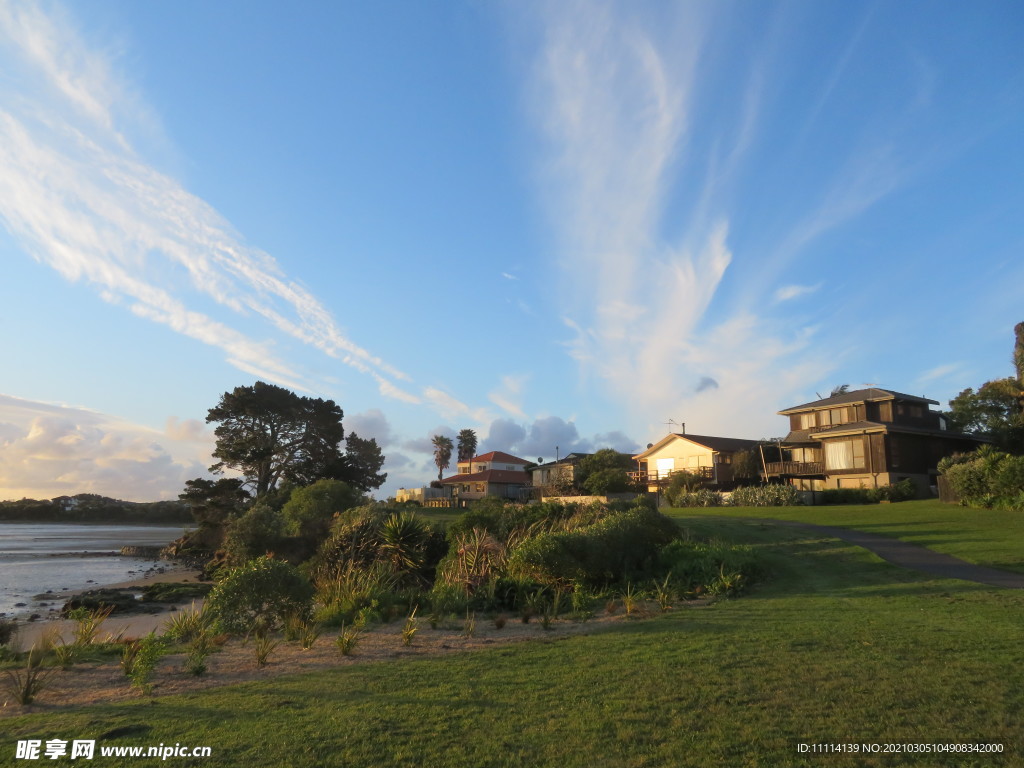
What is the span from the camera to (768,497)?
A: 3769cm

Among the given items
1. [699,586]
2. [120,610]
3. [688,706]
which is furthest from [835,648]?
[120,610]

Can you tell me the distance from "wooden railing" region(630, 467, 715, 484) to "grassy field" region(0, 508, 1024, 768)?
4107 cm

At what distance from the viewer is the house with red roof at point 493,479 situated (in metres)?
71.5

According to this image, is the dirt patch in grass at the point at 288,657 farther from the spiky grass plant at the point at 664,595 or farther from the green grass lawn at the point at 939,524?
the green grass lawn at the point at 939,524

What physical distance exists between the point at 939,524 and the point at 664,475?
107ft

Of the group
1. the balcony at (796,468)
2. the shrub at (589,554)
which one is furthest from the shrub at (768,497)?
the shrub at (589,554)

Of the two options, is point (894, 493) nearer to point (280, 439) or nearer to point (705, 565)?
point (705, 565)

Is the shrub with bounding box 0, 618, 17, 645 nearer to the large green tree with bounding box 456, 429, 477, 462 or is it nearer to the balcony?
the balcony

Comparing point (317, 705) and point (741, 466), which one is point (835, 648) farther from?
point (741, 466)

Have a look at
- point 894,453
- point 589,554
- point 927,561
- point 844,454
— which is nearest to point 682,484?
point 844,454

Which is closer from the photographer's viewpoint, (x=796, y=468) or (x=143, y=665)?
(x=143, y=665)

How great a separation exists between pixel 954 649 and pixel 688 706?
4.08m

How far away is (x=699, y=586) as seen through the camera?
46.6 ft

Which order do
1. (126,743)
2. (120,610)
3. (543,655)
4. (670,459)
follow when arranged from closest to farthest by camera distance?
(126,743)
(543,655)
(120,610)
(670,459)
